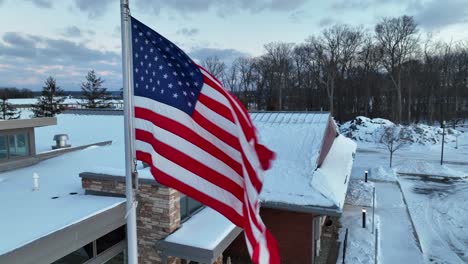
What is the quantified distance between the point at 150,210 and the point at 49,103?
46.7m

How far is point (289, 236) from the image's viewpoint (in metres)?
12.0

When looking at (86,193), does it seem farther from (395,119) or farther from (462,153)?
(395,119)

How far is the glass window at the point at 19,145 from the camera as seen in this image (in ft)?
34.2

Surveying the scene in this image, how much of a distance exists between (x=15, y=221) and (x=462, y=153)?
36.7m

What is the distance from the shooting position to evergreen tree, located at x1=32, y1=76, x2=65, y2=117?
4769 centimetres

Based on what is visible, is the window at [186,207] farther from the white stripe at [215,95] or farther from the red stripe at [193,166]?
the white stripe at [215,95]

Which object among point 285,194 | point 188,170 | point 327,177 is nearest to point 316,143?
point 327,177

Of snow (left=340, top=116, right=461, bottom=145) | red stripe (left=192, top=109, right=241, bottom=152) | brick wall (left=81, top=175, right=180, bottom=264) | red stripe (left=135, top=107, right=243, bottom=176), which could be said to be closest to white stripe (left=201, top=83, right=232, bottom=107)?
red stripe (left=192, top=109, right=241, bottom=152)

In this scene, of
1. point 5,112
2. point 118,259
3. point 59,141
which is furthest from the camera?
point 5,112

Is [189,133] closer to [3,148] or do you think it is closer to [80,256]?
[80,256]

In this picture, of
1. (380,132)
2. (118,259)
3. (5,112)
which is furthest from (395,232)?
(5,112)

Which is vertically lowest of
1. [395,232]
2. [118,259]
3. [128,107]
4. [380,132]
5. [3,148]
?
[395,232]

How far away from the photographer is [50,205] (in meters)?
6.84

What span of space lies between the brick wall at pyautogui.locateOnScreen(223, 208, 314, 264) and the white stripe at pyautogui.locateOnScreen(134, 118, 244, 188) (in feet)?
27.9
